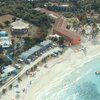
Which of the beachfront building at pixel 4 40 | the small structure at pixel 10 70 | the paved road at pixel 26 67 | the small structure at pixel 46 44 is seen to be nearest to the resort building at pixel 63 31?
the paved road at pixel 26 67

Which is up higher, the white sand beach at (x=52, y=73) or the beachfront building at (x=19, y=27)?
the beachfront building at (x=19, y=27)

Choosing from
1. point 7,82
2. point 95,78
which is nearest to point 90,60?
point 95,78

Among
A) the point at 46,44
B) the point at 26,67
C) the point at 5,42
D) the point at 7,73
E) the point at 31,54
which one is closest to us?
the point at 7,73

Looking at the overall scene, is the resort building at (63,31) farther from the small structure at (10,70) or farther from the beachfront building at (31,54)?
the small structure at (10,70)

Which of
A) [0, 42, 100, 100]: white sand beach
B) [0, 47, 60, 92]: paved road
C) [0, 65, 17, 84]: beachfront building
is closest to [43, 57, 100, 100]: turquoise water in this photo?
[0, 42, 100, 100]: white sand beach

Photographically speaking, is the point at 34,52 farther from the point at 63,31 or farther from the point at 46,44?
the point at 63,31

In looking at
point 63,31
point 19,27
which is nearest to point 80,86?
point 63,31

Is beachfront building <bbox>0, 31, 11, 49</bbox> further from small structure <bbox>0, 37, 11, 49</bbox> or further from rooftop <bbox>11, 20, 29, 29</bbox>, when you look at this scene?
rooftop <bbox>11, 20, 29, 29</bbox>
